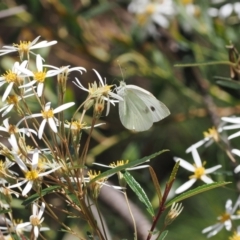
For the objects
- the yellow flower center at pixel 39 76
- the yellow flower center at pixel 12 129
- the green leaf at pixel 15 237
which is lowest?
the green leaf at pixel 15 237

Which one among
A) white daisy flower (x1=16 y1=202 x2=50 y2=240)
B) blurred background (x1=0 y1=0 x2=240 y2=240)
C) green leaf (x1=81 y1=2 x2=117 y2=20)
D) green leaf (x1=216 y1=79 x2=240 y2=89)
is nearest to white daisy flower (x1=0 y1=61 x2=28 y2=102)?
white daisy flower (x1=16 y1=202 x2=50 y2=240)

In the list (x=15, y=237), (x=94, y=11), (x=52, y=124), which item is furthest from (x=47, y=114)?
(x=94, y=11)

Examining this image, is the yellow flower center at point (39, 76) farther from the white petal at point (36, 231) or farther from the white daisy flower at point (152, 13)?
the white daisy flower at point (152, 13)

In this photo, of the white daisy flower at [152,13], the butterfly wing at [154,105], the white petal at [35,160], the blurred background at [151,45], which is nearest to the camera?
the white petal at [35,160]

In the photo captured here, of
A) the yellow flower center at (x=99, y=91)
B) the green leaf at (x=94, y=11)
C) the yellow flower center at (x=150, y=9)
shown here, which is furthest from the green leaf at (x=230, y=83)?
the yellow flower center at (x=150, y=9)

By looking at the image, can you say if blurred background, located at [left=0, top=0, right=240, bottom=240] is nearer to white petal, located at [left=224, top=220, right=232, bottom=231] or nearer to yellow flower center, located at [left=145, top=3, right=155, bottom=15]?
yellow flower center, located at [left=145, top=3, right=155, bottom=15]

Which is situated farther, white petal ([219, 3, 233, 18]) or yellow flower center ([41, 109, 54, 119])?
white petal ([219, 3, 233, 18])
